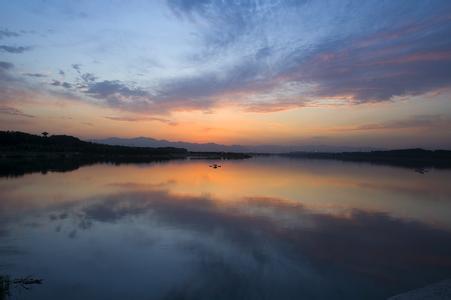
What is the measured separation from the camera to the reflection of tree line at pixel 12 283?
689 centimetres

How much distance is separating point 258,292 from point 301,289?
1053 millimetres

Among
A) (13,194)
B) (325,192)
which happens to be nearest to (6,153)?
(13,194)

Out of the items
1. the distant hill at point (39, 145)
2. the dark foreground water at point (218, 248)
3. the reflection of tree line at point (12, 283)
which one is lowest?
the dark foreground water at point (218, 248)

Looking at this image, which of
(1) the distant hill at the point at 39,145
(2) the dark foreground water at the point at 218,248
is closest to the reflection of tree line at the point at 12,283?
(2) the dark foreground water at the point at 218,248

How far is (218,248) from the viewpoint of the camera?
1105cm

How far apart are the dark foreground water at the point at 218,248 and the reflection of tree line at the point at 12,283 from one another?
8 centimetres

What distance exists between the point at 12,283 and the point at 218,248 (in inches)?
223

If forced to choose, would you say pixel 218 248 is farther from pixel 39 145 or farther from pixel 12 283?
pixel 39 145

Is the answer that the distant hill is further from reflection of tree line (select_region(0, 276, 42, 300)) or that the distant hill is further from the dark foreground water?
reflection of tree line (select_region(0, 276, 42, 300))


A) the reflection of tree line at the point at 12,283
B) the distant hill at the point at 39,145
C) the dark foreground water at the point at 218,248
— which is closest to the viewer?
the reflection of tree line at the point at 12,283

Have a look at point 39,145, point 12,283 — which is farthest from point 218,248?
point 39,145

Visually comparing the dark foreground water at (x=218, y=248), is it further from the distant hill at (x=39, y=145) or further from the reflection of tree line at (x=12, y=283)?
the distant hill at (x=39, y=145)

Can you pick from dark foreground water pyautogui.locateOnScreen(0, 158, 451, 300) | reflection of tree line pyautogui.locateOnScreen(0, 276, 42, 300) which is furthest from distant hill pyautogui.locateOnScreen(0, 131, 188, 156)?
reflection of tree line pyautogui.locateOnScreen(0, 276, 42, 300)

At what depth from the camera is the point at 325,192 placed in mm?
26250
